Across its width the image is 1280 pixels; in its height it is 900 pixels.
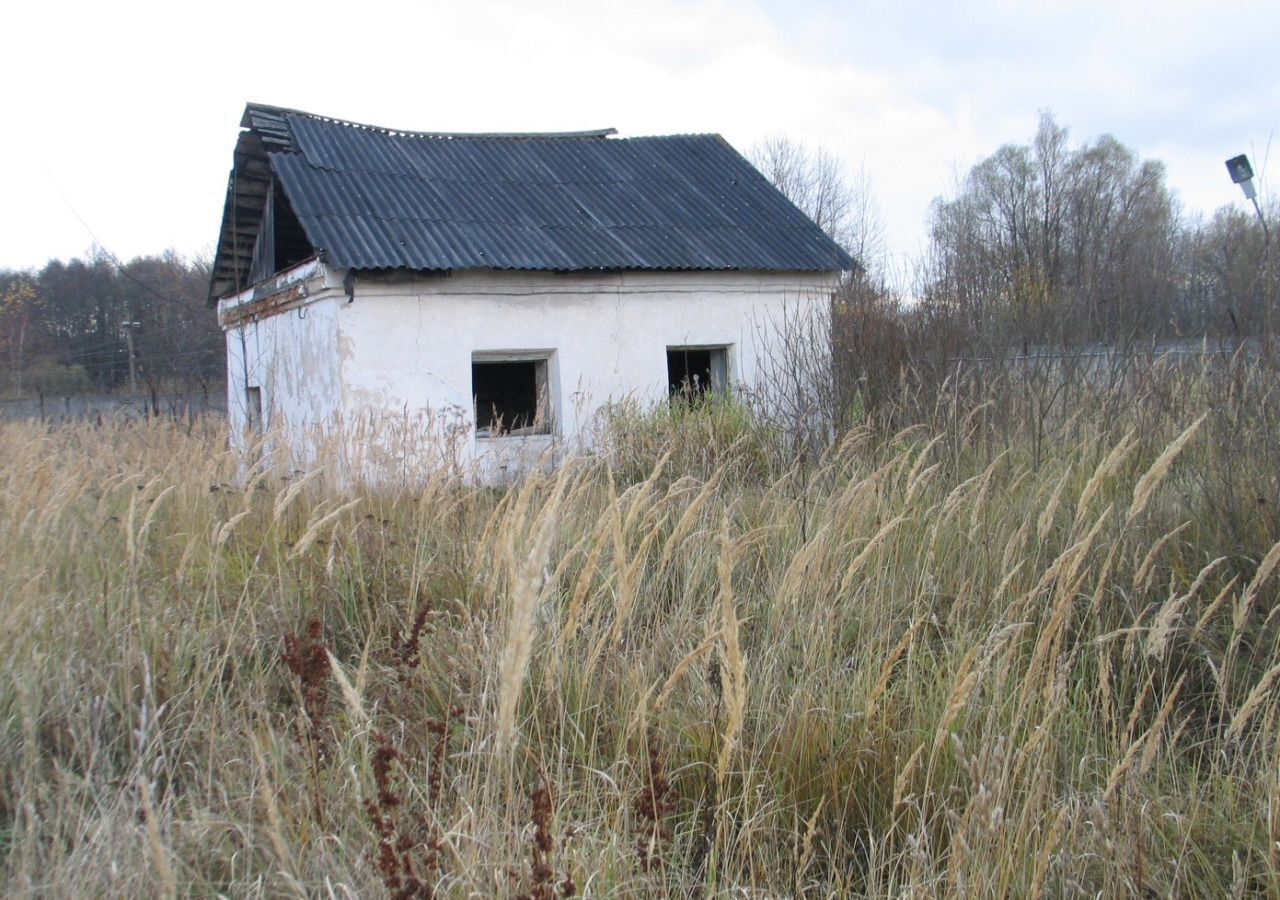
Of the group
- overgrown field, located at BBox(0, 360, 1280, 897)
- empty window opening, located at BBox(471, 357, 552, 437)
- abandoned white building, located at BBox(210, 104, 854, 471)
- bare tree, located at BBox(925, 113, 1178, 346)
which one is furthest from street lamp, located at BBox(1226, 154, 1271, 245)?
empty window opening, located at BBox(471, 357, 552, 437)

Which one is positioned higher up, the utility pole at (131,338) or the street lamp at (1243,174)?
the utility pole at (131,338)

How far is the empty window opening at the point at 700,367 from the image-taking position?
11.0 metres

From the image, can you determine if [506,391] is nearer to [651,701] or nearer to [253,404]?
[253,404]

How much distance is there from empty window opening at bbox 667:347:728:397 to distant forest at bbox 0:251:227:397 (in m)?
25.4

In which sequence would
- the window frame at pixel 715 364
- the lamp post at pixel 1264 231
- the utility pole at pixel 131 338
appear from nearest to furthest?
the lamp post at pixel 1264 231 < the window frame at pixel 715 364 < the utility pole at pixel 131 338

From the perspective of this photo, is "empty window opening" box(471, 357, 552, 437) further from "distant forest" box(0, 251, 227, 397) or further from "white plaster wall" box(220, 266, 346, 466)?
"distant forest" box(0, 251, 227, 397)

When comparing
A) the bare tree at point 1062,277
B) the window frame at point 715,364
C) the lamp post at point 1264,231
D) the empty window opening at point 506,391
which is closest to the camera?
the lamp post at point 1264,231

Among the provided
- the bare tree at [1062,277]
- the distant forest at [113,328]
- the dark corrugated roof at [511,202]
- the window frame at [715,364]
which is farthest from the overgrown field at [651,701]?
the distant forest at [113,328]

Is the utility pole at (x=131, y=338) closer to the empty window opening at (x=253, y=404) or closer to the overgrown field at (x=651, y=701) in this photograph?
the empty window opening at (x=253, y=404)

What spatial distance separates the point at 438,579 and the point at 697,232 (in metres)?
8.53

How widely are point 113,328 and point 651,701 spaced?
125 feet

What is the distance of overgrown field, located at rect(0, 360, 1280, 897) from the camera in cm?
176

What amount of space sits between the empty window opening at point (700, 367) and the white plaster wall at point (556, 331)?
0.23 metres

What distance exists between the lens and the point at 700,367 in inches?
459
